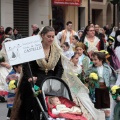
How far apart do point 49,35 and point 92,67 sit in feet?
6.74

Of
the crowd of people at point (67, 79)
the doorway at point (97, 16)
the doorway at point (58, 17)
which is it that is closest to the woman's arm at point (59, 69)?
the crowd of people at point (67, 79)

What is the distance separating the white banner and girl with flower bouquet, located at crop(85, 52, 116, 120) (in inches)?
80.0

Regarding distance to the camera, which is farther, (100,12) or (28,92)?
Answer: (100,12)

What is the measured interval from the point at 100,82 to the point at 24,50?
242 centimetres

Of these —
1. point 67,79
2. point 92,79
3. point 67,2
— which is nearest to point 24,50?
point 67,79

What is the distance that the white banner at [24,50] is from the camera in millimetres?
7070

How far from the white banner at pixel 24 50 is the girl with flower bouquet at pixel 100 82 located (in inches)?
80.0

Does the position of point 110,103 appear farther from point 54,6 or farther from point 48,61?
point 54,6

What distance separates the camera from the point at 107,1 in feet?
126

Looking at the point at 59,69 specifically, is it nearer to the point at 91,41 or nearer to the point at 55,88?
the point at 55,88

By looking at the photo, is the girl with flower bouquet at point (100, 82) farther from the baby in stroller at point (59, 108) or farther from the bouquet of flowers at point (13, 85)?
the baby in stroller at point (59, 108)

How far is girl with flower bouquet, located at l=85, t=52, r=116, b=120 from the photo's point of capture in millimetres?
9070

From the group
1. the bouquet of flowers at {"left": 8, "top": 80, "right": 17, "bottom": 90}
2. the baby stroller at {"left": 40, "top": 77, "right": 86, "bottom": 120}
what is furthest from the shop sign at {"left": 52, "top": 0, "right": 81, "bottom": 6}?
the baby stroller at {"left": 40, "top": 77, "right": 86, "bottom": 120}

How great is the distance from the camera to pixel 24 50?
7.12 meters
